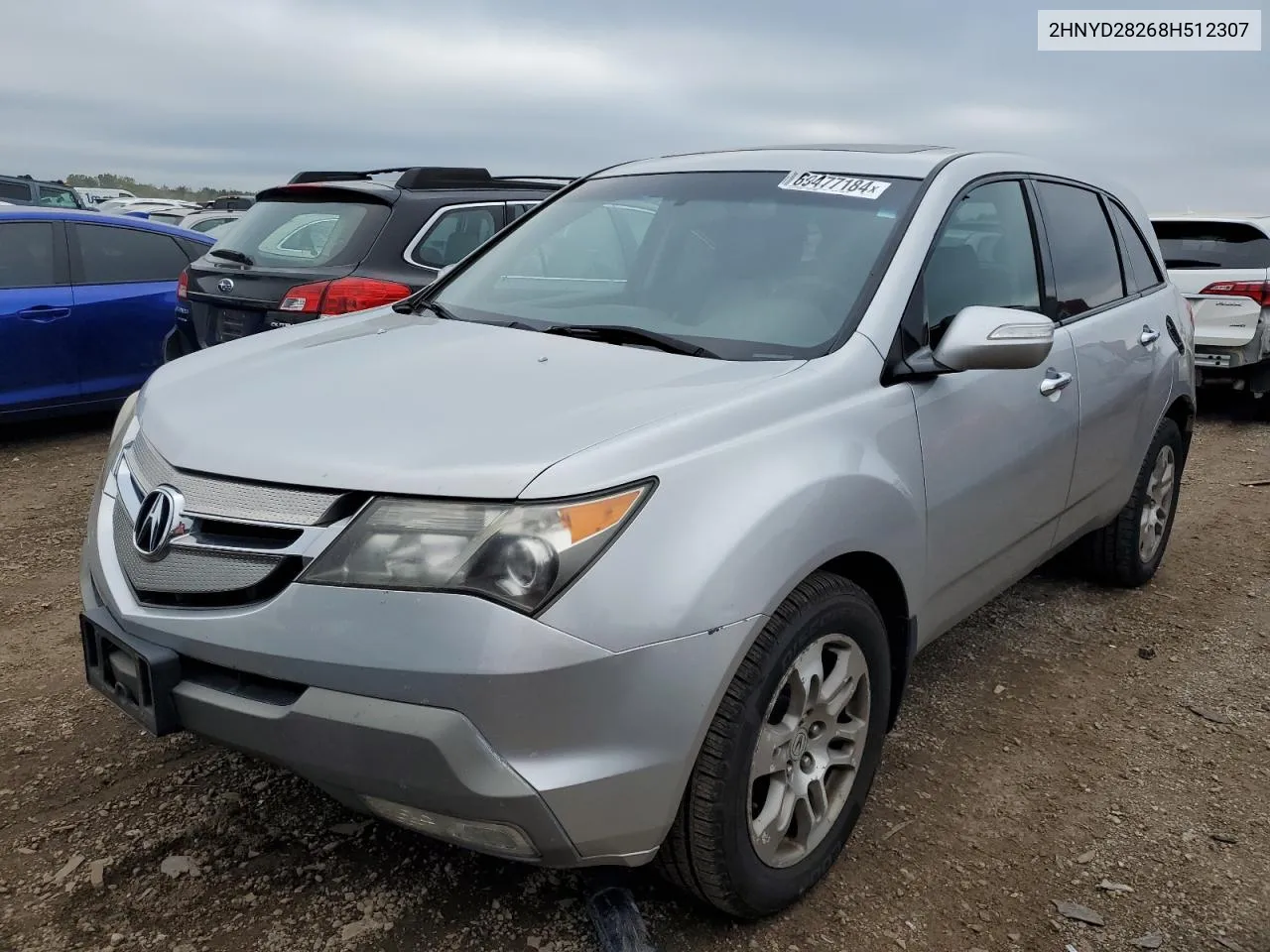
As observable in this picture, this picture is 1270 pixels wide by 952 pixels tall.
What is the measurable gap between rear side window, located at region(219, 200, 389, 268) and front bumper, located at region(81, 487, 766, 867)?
386 cm

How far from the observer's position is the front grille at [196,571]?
6.58 ft

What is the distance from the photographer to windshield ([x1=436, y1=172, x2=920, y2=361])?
275 cm

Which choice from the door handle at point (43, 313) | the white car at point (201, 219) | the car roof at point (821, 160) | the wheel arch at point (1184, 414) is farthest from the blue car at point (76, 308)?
the white car at point (201, 219)

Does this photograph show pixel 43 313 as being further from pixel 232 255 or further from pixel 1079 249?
pixel 1079 249

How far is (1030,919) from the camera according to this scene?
250 centimetres

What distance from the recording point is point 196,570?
6.81ft

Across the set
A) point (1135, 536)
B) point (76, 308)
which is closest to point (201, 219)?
point (76, 308)

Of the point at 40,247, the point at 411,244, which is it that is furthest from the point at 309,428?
the point at 40,247

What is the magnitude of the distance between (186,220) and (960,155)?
1469 centimetres

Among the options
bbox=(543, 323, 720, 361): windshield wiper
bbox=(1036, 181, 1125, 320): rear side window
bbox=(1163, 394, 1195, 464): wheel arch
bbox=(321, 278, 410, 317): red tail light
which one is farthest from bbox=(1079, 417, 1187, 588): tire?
bbox=(321, 278, 410, 317): red tail light

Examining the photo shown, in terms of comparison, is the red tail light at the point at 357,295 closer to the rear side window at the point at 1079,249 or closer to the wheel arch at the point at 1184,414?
the rear side window at the point at 1079,249

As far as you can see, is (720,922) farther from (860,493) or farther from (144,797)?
(144,797)

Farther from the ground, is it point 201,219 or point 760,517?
point 201,219

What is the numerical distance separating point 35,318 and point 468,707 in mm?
5862
